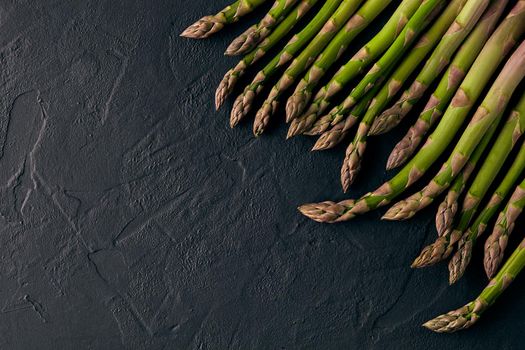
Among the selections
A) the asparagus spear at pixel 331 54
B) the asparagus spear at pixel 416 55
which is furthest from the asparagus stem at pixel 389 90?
the asparagus spear at pixel 331 54

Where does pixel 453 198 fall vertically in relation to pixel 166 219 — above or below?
below

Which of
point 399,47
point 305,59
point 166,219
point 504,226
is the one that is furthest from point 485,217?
point 166,219

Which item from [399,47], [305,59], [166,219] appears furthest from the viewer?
[166,219]

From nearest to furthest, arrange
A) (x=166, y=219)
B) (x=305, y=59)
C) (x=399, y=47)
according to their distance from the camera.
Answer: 1. (x=399, y=47)
2. (x=305, y=59)
3. (x=166, y=219)

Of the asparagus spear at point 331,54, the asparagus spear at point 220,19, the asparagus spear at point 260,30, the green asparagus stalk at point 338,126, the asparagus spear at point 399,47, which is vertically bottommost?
the green asparagus stalk at point 338,126

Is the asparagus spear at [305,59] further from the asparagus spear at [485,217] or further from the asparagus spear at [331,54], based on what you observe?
the asparagus spear at [485,217]

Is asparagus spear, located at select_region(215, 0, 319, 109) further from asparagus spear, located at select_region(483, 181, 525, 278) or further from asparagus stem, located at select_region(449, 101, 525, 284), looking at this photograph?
asparagus spear, located at select_region(483, 181, 525, 278)

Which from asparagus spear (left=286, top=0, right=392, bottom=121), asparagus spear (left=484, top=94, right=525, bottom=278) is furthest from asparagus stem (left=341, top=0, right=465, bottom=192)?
asparagus spear (left=484, top=94, right=525, bottom=278)

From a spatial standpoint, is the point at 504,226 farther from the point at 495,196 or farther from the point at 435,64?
the point at 435,64
